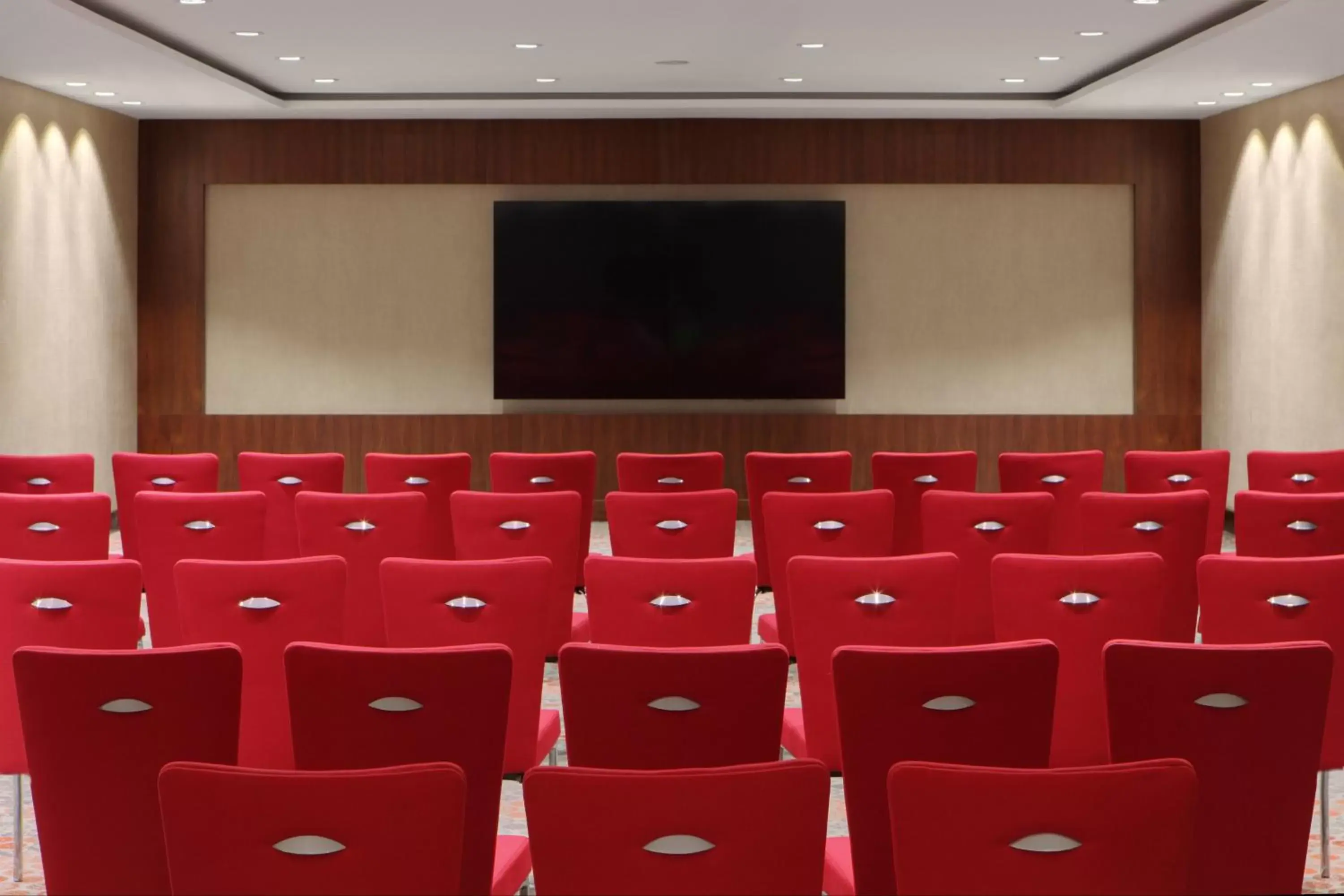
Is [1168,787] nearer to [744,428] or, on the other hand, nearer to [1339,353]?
[1339,353]

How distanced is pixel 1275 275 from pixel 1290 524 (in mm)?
6180

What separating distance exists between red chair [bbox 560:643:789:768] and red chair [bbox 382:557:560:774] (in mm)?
883

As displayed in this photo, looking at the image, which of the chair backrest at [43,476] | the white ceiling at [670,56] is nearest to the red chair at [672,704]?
the chair backrest at [43,476]

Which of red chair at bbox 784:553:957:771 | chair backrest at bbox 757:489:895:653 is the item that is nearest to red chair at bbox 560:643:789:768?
red chair at bbox 784:553:957:771

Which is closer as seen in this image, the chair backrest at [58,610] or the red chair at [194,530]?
Result: the chair backrest at [58,610]

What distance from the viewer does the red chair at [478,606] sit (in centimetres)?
414

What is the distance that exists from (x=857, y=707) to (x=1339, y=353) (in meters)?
8.47

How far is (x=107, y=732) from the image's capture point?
10.2ft

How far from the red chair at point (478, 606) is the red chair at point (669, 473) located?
3459 millimetres

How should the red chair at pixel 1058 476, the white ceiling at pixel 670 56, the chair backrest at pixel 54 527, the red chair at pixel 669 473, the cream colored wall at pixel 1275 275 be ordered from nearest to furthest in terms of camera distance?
1. the chair backrest at pixel 54 527
2. the red chair at pixel 1058 476
3. the red chair at pixel 669 473
4. the white ceiling at pixel 670 56
5. the cream colored wall at pixel 1275 275

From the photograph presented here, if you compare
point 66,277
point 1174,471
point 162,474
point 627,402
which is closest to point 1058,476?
point 1174,471

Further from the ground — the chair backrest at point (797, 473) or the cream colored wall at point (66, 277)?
the cream colored wall at point (66, 277)

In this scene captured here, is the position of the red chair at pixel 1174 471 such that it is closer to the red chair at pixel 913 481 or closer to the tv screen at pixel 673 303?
the red chair at pixel 913 481

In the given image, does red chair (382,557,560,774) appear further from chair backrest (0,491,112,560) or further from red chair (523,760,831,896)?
chair backrest (0,491,112,560)
